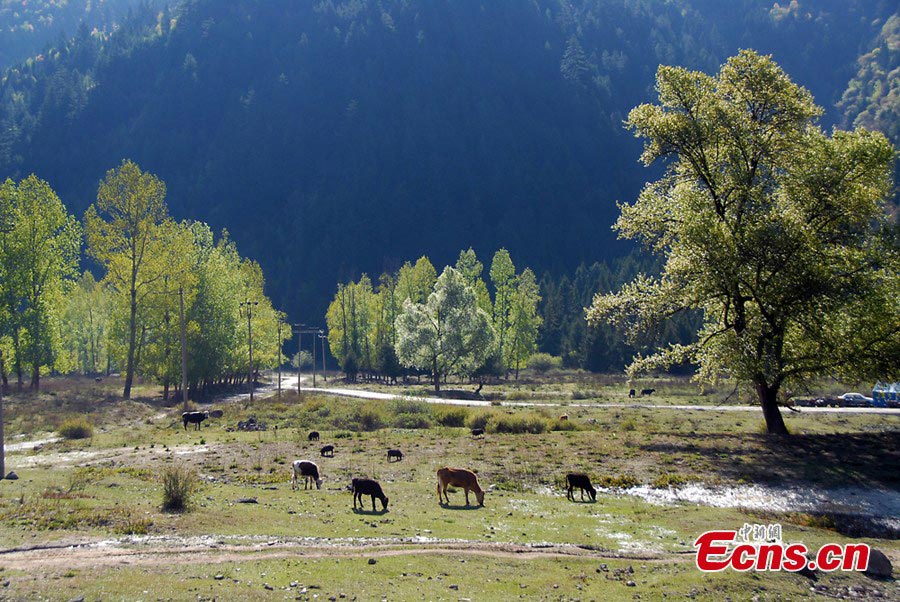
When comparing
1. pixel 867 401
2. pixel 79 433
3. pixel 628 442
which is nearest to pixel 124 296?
pixel 79 433

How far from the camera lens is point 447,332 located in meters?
82.2

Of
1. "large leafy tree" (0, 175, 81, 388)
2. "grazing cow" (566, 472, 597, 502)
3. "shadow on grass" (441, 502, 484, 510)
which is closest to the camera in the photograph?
"shadow on grass" (441, 502, 484, 510)

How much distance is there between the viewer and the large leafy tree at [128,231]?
59.4 metres

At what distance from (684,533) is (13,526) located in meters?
17.7

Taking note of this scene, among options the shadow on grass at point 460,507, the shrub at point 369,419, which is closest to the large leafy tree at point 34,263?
the shrub at point 369,419

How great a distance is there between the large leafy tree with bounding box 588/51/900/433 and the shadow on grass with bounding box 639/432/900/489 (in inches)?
120

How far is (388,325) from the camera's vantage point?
366 feet

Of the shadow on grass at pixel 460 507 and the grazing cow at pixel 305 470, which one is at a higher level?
the grazing cow at pixel 305 470

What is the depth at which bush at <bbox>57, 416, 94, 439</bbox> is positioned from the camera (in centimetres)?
3969

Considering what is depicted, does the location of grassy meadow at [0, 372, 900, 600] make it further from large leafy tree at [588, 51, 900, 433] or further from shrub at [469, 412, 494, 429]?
large leafy tree at [588, 51, 900, 433]

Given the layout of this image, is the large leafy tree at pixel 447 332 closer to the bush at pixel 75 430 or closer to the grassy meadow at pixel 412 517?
the grassy meadow at pixel 412 517

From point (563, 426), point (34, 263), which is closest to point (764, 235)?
point (563, 426)

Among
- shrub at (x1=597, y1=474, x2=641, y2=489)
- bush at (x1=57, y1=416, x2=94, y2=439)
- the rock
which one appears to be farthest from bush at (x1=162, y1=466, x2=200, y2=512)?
bush at (x1=57, y1=416, x2=94, y2=439)

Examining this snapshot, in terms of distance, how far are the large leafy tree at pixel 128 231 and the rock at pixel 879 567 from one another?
187 feet
